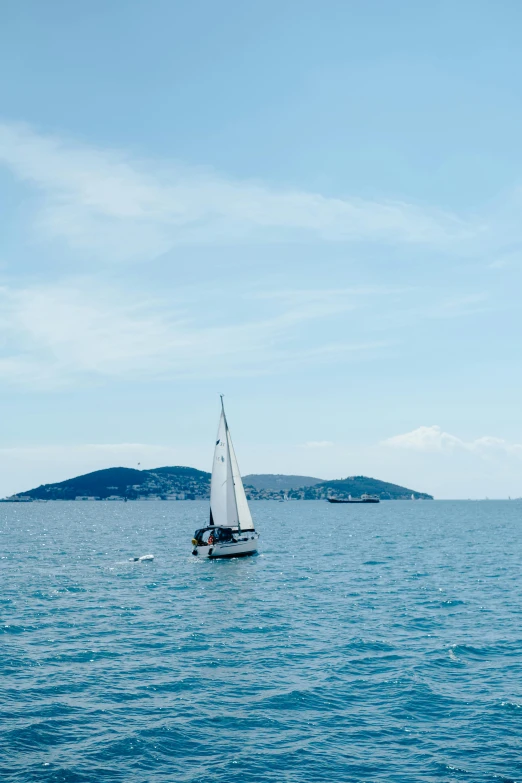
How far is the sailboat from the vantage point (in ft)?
278

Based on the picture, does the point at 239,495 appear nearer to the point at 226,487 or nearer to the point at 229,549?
the point at 226,487

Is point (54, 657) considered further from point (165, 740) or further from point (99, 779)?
point (99, 779)

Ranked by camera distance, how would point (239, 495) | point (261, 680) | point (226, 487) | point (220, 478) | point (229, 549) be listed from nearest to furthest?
1. point (261, 680)
2. point (229, 549)
3. point (239, 495)
4. point (226, 487)
5. point (220, 478)

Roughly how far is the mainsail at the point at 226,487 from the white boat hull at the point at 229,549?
8.97 feet

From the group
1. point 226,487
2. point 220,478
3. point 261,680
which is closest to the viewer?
point 261,680

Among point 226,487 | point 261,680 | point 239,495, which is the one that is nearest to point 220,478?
point 226,487

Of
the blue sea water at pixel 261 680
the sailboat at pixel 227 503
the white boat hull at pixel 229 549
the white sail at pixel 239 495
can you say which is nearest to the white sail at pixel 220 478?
the sailboat at pixel 227 503

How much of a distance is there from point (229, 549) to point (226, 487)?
8159mm

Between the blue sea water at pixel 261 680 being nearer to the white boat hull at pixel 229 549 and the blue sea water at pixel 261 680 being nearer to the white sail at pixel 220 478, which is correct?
the white boat hull at pixel 229 549

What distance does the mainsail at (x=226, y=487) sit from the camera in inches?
3371

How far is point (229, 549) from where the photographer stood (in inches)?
3250

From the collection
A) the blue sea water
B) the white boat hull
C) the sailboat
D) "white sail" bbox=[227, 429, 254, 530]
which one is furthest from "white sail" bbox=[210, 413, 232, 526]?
the blue sea water

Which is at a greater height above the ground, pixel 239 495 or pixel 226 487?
pixel 226 487

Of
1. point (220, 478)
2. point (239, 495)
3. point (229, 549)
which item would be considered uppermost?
point (220, 478)
